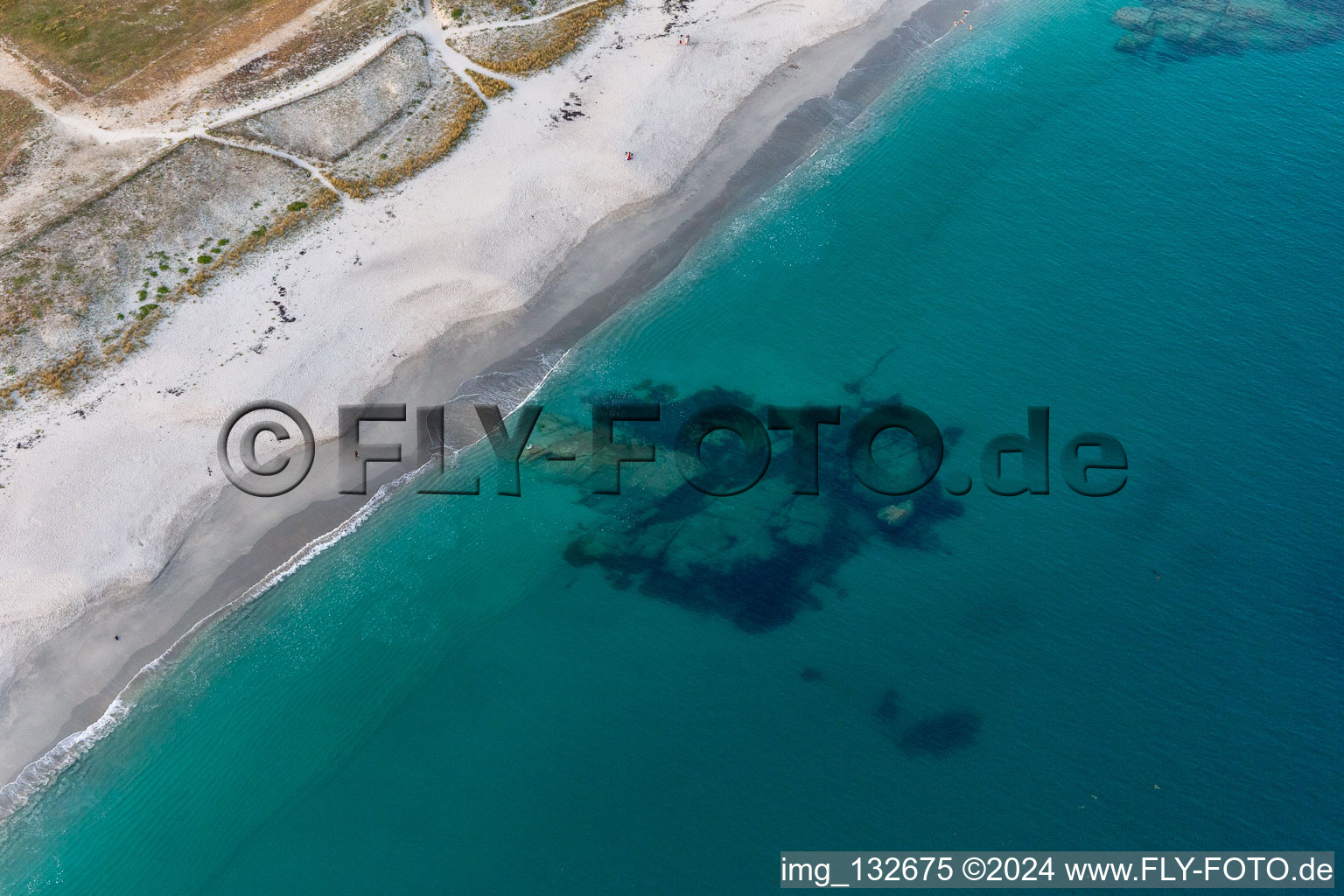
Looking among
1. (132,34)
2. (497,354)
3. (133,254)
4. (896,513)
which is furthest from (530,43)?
(896,513)

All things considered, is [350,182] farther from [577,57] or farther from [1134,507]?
[1134,507]

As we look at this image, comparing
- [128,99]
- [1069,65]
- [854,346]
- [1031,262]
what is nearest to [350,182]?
[128,99]

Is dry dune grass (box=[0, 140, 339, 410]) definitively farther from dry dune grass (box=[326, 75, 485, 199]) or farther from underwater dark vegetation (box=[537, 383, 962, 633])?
underwater dark vegetation (box=[537, 383, 962, 633])

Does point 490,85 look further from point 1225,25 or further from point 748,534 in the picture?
point 1225,25

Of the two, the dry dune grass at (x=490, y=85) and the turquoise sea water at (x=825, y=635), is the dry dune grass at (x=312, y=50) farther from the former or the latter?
the turquoise sea water at (x=825, y=635)

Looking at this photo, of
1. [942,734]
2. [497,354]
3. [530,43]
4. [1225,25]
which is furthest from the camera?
[1225,25]

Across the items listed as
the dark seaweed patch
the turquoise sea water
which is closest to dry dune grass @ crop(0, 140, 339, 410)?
the turquoise sea water
